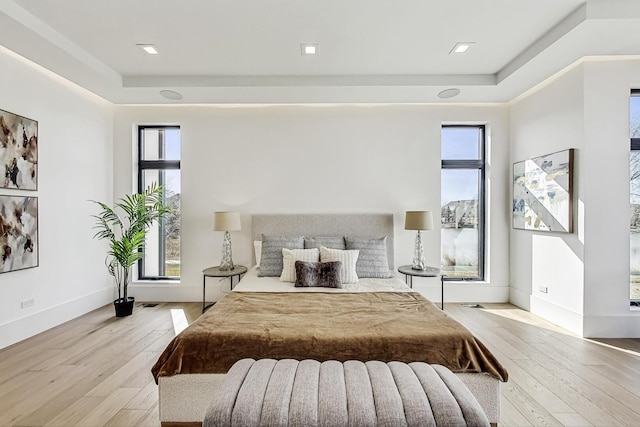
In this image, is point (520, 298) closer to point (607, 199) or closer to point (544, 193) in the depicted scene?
point (544, 193)

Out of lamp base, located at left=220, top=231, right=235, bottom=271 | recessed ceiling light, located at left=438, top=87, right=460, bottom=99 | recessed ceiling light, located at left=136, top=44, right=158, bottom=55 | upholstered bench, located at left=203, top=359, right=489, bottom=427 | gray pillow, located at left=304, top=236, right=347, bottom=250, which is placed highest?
recessed ceiling light, located at left=136, top=44, right=158, bottom=55

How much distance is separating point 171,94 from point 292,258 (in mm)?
2644

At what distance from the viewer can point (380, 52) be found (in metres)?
3.25

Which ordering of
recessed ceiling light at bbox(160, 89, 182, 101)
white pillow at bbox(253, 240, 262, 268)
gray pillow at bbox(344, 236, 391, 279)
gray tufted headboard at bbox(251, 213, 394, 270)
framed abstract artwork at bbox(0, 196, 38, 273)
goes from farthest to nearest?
gray tufted headboard at bbox(251, 213, 394, 270), white pillow at bbox(253, 240, 262, 268), recessed ceiling light at bbox(160, 89, 182, 101), gray pillow at bbox(344, 236, 391, 279), framed abstract artwork at bbox(0, 196, 38, 273)

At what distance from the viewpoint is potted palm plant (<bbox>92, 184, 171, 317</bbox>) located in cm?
399

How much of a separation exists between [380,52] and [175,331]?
12.2 feet

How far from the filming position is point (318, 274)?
3.37 metres

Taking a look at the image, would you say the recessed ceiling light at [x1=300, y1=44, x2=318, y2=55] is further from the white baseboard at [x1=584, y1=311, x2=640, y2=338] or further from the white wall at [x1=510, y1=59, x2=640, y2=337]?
Answer: the white baseboard at [x1=584, y1=311, x2=640, y2=338]

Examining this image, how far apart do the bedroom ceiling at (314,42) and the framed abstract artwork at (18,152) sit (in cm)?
68

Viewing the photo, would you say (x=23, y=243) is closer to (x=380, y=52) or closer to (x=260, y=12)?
(x=260, y=12)

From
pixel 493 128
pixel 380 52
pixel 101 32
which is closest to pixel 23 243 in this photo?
pixel 101 32

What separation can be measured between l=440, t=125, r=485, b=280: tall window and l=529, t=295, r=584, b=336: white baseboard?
83cm

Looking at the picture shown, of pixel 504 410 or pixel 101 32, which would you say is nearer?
pixel 504 410

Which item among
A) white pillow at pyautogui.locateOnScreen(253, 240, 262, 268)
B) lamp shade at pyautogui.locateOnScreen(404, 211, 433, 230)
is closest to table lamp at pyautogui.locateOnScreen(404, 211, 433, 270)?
lamp shade at pyautogui.locateOnScreen(404, 211, 433, 230)
